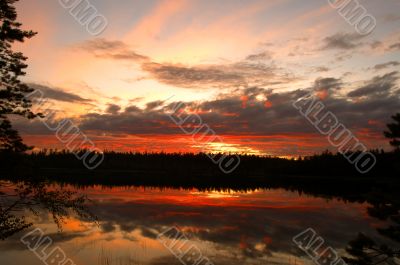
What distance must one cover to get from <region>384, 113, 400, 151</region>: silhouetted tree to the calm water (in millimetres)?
13672

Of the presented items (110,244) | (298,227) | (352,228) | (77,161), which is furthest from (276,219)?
(77,161)

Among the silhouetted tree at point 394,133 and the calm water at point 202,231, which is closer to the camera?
the silhouetted tree at point 394,133

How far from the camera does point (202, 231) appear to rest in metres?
33.2

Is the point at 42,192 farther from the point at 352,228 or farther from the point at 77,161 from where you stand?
the point at 77,161

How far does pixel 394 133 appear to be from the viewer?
36.4 feet

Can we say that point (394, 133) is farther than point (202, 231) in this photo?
No

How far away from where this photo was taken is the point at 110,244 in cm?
2688

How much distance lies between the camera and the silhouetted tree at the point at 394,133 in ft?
36.1

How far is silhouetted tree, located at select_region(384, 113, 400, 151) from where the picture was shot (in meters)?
11.0

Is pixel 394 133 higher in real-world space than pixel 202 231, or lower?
higher

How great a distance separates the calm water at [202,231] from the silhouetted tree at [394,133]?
13672mm

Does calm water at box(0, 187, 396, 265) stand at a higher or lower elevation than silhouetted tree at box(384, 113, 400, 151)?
lower

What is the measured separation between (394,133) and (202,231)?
2408cm

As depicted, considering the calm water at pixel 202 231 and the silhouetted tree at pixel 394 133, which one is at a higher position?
the silhouetted tree at pixel 394 133
